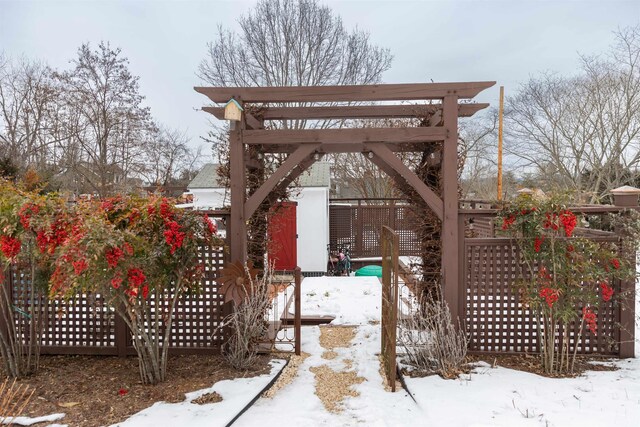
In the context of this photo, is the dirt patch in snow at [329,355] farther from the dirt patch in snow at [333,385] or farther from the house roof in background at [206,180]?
the house roof in background at [206,180]

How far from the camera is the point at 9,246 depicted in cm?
331

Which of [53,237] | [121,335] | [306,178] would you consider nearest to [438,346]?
[121,335]

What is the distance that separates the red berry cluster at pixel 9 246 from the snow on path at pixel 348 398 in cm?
237

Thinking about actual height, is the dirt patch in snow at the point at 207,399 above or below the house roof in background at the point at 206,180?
below

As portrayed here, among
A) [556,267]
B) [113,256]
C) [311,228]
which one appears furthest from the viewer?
[311,228]

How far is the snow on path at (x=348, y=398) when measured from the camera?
3.04m

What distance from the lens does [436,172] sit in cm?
471

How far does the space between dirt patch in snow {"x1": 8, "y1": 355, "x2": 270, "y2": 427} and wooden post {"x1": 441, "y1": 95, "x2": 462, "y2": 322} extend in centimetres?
207

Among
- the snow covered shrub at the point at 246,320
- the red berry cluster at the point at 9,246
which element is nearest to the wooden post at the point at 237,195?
the snow covered shrub at the point at 246,320

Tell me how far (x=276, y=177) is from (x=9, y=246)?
7.88ft

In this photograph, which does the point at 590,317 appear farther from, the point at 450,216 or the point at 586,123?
the point at 586,123

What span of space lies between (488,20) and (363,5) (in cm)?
411

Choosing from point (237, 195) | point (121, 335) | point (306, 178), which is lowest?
point (121, 335)

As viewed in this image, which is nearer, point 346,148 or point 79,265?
point 79,265
